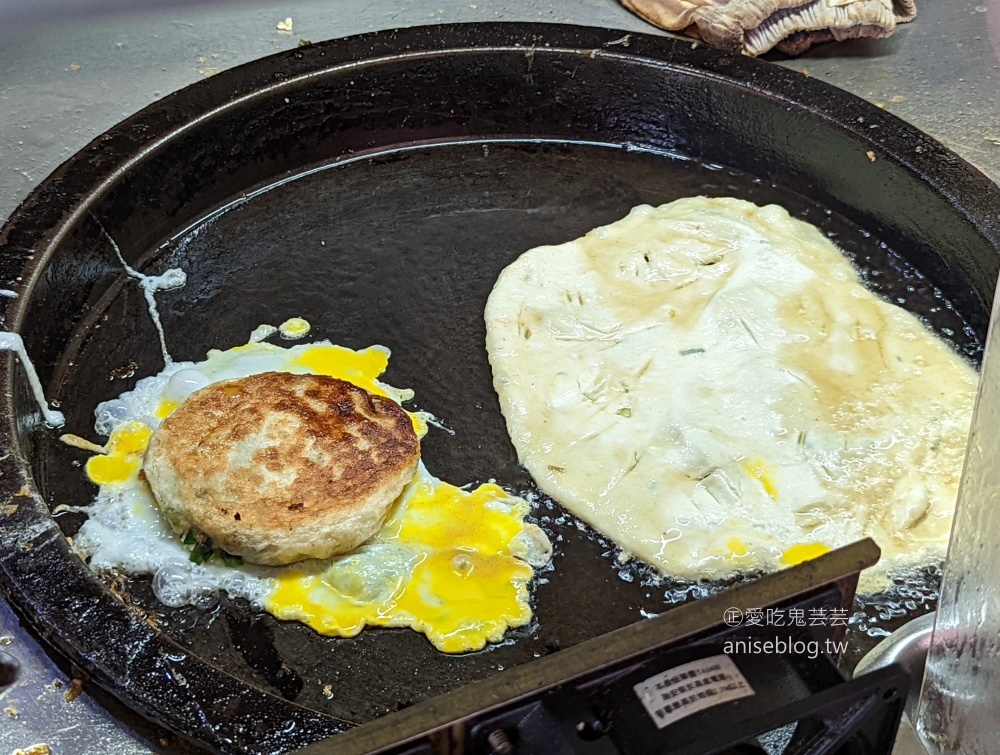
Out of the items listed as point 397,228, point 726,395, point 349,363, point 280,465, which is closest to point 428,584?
point 280,465

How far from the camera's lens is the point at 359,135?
2.45 meters

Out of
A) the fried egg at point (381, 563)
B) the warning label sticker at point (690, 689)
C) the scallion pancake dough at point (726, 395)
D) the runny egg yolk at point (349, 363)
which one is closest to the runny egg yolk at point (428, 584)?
the fried egg at point (381, 563)

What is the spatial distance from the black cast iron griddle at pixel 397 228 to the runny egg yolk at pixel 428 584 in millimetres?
31

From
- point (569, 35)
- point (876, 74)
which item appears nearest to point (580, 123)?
point (569, 35)

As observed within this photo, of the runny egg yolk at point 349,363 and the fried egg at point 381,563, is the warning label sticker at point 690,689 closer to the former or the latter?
the fried egg at point 381,563

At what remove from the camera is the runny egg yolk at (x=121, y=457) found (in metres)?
1.69

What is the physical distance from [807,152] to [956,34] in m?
0.71

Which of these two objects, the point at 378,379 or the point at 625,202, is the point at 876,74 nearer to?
the point at 625,202

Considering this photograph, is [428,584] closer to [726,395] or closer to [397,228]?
[726,395]

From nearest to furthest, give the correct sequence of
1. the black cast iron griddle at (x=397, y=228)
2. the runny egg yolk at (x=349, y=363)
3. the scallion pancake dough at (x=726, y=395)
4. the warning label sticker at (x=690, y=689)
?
1. the warning label sticker at (x=690, y=689)
2. the black cast iron griddle at (x=397, y=228)
3. the scallion pancake dough at (x=726, y=395)
4. the runny egg yolk at (x=349, y=363)

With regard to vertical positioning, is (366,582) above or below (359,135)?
below

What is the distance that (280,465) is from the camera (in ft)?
5.22

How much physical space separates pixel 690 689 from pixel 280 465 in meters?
0.83

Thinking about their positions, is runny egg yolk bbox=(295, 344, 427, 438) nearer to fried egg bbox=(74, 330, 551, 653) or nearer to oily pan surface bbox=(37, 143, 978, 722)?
oily pan surface bbox=(37, 143, 978, 722)
